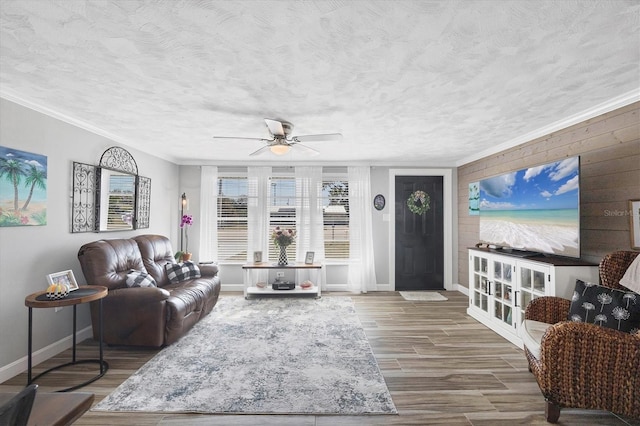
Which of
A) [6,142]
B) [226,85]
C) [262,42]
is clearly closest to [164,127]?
[6,142]

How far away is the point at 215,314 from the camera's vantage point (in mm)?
4297

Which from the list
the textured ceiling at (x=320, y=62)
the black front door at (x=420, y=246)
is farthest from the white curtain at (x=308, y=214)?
the textured ceiling at (x=320, y=62)

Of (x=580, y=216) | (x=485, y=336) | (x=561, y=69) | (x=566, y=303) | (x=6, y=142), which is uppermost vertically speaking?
(x=561, y=69)

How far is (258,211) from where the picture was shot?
18.5 feet

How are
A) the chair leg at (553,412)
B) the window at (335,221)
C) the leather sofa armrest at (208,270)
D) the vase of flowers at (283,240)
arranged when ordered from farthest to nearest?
1. the window at (335,221)
2. the vase of flowers at (283,240)
3. the leather sofa armrest at (208,270)
4. the chair leg at (553,412)

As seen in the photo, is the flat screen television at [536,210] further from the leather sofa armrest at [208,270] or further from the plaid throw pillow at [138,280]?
the plaid throw pillow at [138,280]

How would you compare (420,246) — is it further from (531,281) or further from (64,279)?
(64,279)

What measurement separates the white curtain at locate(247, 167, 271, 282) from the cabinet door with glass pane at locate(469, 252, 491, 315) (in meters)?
3.40

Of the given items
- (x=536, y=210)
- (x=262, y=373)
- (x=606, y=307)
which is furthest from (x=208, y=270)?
(x=606, y=307)

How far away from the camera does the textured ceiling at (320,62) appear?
1.57m

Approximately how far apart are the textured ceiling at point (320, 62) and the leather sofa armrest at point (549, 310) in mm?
1772

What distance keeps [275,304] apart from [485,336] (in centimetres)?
294

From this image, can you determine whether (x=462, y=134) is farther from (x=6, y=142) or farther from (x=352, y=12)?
(x=6, y=142)

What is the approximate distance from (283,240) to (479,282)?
10.00 ft
